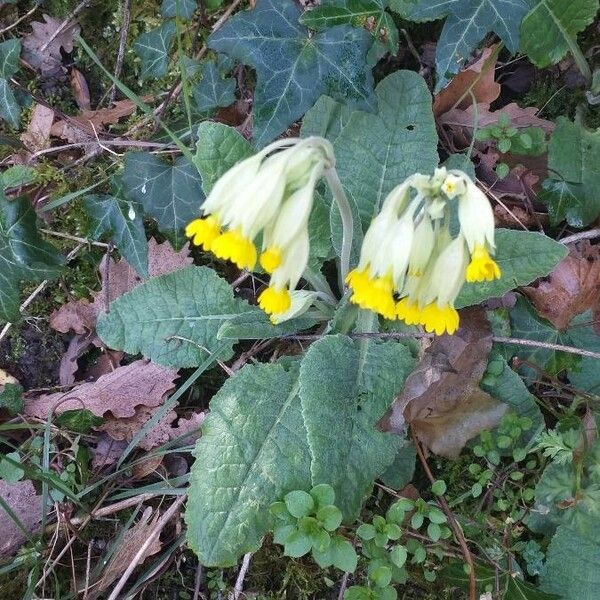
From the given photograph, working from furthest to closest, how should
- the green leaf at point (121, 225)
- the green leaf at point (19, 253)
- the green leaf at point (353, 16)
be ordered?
1. the green leaf at point (121, 225)
2. the green leaf at point (19, 253)
3. the green leaf at point (353, 16)

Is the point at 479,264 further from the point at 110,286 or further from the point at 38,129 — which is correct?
the point at 38,129

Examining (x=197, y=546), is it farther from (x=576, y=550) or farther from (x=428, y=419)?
(x=576, y=550)

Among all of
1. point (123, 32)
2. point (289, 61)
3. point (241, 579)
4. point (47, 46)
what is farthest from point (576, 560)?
point (47, 46)

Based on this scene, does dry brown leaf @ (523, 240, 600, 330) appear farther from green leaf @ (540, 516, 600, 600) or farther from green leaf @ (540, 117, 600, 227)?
green leaf @ (540, 516, 600, 600)

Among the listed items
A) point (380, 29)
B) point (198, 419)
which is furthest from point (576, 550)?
point (380, 29)

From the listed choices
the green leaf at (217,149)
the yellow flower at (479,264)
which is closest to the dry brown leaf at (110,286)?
the green leaf at (217,149)

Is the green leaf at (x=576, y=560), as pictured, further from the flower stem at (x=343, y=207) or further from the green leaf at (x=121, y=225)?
the green leaf at (x=121, y=225)
